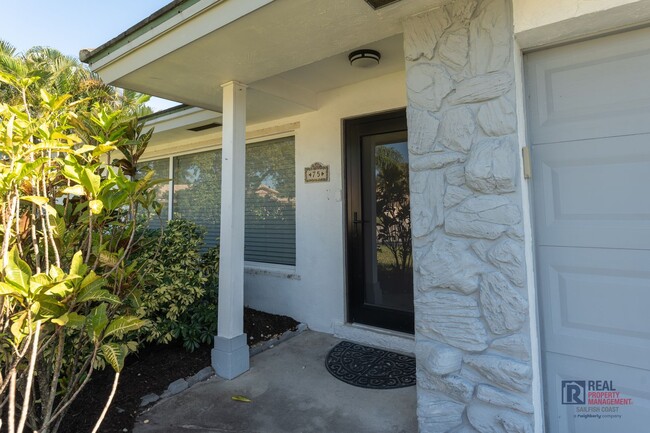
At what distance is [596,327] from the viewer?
1.52 metres

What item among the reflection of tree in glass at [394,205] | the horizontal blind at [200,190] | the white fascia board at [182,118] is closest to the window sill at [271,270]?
the horizontal blind at [200,190]

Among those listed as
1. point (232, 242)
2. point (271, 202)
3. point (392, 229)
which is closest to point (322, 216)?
point (392, 229)

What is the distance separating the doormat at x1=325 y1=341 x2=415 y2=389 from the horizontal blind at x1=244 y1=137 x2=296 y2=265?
4.20 ft

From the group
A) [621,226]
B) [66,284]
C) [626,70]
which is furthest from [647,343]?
[66,284]

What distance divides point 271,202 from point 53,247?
276 centimetres

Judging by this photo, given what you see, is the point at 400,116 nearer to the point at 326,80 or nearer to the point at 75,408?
the point at 326,80

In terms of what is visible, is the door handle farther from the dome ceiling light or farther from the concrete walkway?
the dome ceiling light

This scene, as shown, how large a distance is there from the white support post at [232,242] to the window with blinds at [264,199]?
1.21 meters

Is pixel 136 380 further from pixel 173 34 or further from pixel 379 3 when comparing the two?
pixel 379 3

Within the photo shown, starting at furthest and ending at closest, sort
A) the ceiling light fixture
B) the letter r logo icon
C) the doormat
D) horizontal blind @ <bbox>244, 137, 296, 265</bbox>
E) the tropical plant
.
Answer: horizontal blind @ <bbox>244, 137, 296, 265</bbox>, the ceiling light fixture, the doormat, the letter r logo icon, the tropical plant

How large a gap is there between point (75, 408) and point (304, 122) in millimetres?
3200

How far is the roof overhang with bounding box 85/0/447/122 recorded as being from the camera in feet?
6.15

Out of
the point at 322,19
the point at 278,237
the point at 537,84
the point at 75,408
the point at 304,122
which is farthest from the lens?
the point at 278,237

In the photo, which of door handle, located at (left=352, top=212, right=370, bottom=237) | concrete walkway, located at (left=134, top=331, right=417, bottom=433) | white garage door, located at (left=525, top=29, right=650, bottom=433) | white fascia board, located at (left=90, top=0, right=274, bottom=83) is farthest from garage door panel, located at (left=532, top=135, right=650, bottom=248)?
door handle, located at (left=352, top=212, right=370, bottom=237)
